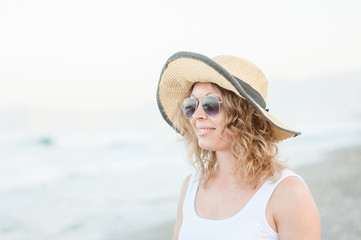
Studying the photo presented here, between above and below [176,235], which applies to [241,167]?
above

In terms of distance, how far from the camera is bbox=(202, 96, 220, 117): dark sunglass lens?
2.17 meters

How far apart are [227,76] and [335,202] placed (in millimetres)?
6019

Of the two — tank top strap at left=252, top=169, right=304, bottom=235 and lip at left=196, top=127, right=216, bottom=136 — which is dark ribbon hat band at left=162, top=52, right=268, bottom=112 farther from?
tank top strap at left=252, top=169, right=304, bottom=235

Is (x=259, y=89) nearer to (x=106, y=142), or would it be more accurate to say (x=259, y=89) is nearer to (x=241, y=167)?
(x=241, y=167)

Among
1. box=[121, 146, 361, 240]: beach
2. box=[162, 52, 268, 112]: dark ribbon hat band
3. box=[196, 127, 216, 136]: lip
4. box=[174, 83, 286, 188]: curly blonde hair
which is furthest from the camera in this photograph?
box=[121, 146, 361, 240]: beach

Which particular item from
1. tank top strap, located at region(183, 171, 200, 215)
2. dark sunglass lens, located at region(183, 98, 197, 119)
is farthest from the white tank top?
dark sunglass lens, located at region(183, 98, 197, 119)

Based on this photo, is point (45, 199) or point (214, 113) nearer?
point (214, 113)

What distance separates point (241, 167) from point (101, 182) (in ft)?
35.5

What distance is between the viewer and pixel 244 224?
1934 mm

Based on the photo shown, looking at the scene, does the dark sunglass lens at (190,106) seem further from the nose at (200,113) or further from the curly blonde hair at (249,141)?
the curly blonde hair at (249,141)

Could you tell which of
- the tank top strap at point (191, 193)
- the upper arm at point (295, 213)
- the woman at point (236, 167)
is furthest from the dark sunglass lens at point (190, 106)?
the upper arm at point (295, 213)

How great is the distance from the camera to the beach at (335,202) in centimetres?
538

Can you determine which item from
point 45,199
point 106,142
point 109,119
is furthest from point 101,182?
point 109,119

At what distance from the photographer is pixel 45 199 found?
386 inches
